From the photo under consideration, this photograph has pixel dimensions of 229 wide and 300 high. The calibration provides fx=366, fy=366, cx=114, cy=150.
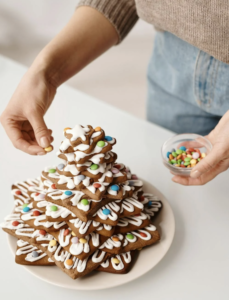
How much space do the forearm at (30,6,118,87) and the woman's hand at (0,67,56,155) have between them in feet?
0.17

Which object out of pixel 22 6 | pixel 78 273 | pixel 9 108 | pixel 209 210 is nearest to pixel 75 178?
pixel 78 273

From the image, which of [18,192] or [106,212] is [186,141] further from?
[18,192]

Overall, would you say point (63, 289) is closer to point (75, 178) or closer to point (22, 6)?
point (75, 178)

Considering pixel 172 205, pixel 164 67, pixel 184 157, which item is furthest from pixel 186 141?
pixel 164 67

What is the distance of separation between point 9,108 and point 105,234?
1.43ft

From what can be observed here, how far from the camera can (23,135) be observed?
1.06 meters

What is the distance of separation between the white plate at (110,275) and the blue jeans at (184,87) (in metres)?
0.48

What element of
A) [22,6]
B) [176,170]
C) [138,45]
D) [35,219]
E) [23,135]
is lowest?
[35,219]

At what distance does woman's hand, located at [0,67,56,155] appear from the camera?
0.96 meters

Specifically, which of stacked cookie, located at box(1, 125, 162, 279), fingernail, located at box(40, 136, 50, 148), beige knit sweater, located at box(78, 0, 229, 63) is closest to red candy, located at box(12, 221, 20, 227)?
stacked cookie, located at box(1, 125, 162, 279)

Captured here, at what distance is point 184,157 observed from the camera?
1.06 m

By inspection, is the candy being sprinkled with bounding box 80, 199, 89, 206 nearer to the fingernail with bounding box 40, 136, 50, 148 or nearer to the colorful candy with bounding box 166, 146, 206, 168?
the fingernail with bounding box 40, 136, 50, 148

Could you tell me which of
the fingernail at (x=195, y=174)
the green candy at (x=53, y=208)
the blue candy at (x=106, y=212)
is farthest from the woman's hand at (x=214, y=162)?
the green candy at (x=53, y=208)

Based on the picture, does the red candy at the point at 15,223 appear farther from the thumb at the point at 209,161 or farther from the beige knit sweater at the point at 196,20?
the beige knit sweater at the point at 196,20
